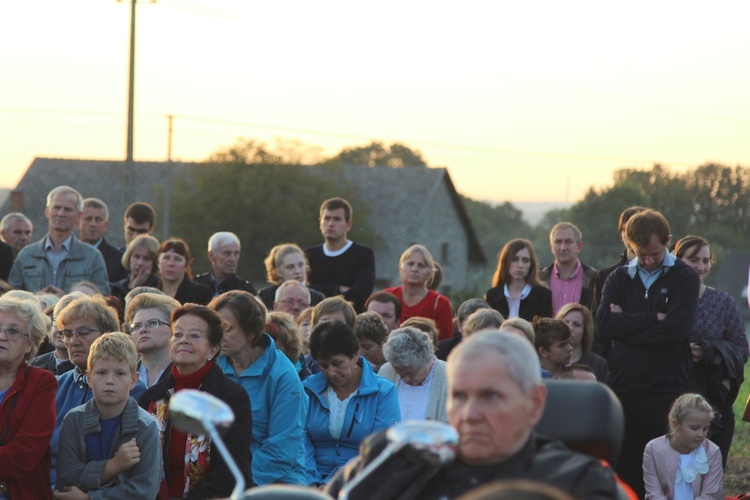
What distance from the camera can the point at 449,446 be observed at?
10.0 feet

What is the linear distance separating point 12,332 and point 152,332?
1.02 meters

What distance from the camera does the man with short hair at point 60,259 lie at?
1018 cm

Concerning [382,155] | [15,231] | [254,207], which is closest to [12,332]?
[15,231]

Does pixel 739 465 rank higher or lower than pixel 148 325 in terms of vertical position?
lower

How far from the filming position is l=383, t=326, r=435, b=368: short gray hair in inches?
289

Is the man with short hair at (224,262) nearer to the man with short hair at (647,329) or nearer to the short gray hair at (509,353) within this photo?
the man with short hair at (647,329)

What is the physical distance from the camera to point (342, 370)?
22.6 feet

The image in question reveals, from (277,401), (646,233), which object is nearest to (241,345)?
(277,401)

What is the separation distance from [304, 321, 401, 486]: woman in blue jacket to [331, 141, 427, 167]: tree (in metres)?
81.1

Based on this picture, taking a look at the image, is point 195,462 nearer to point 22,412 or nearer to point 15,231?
point 22,412

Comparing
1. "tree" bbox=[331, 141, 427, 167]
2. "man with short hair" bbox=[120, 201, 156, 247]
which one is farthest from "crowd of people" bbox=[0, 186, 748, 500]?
"tree" bbox=[331, 141, 427, 167]

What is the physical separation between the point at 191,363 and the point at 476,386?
3.04 m

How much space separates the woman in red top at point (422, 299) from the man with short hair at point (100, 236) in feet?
9.51

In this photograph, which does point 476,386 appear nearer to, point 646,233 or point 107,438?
point 107,438
